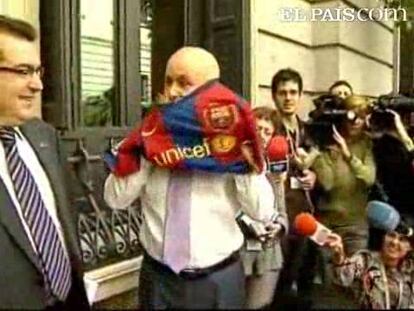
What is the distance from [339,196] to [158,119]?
2.26 meters

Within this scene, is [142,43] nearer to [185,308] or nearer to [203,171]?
[203,171]

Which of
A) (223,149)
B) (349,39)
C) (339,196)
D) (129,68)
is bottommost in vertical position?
(339,196)

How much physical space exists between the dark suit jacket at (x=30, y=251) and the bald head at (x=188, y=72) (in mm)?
563

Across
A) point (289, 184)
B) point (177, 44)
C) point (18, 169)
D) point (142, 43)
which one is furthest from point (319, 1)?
point (18, 169)

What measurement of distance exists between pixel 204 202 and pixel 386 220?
1.60 m

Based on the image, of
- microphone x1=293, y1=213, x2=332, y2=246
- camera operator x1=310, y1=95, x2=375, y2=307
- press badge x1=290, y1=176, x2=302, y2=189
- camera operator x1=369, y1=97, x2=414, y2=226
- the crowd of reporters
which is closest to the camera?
microphone x1=293, y1=213, x2=332, y2=246

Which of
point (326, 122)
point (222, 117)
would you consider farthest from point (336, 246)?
point (326, 122)

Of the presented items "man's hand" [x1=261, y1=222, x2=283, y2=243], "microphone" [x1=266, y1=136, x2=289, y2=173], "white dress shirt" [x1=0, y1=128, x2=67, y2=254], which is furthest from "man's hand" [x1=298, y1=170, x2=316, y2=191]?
"white dress shirt" [x1=0, y1=128, x2=67, y2=254]

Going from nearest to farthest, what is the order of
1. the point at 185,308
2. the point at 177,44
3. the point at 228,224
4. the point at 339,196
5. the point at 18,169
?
the point at 185,308
the point at 18,169
the point at 228,224
the point at 339,196
the point at 177,44

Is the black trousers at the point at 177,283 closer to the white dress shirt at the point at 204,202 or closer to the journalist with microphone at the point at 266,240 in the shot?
the white dress shirt at the point at 204,202

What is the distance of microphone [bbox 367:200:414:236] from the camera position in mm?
4281

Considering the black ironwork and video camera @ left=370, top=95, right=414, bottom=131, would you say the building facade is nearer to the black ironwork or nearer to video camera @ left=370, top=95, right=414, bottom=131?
the black ironwork

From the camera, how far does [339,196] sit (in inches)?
195

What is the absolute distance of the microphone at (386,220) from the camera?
428 centimetres
